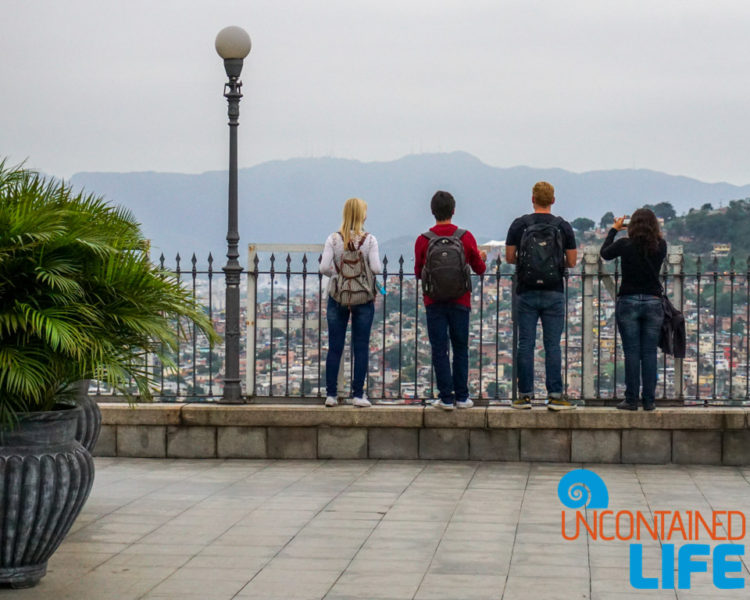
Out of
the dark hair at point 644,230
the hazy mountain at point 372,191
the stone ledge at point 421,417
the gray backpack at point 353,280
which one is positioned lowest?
the stone ledge at point 421,417

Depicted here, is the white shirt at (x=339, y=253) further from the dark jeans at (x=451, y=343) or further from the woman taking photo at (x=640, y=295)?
the woman taking photo at (x=640, y=295)

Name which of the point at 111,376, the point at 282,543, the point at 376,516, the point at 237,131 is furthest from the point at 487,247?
the point at 111,376

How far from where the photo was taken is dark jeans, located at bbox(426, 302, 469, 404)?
1119 centimetres

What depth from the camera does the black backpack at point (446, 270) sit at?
10945mm

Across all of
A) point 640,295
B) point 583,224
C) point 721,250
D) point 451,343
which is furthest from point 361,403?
point 721,250

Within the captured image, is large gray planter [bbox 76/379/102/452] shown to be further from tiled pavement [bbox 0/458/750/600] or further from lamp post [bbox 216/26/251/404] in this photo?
lamp post [bbox 216/26/251/404]

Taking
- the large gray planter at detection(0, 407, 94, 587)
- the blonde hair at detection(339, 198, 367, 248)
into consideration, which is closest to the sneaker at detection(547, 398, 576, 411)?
the blonde hair at detection(339, 198, 367, 248)

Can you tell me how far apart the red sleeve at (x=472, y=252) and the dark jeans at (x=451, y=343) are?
0.39 metres

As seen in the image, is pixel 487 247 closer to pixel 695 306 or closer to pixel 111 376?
pixel 695 306

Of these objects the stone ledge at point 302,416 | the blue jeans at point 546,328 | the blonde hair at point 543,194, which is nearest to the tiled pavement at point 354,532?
the stone ledge at point 302,416

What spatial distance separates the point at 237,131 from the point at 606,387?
4136 mm

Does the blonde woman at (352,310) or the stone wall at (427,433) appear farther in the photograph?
the blonde woman at (352,310)

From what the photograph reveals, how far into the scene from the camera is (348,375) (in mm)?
12367

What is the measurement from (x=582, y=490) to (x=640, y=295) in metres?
2.04
